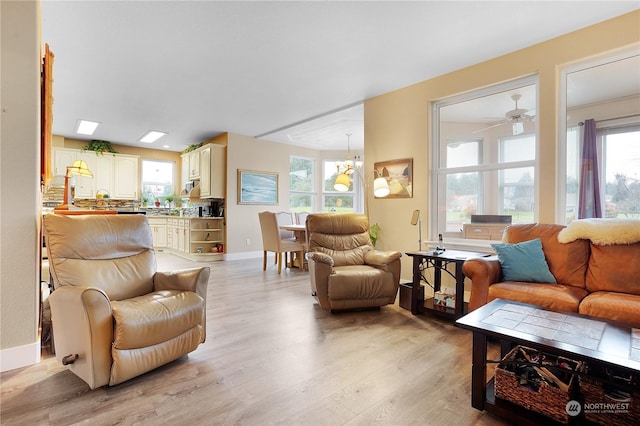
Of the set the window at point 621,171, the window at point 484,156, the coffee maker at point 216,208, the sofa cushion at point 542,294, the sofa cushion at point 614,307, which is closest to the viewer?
the sofa cushion at point 614,307

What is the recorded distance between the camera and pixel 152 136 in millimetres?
7051

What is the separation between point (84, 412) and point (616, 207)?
4.28 meters

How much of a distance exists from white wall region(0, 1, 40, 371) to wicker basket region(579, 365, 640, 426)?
331 centimetres

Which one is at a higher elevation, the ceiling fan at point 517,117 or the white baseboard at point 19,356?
the ceiling fan at point 517,117

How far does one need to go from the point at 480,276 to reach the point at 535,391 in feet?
3.60

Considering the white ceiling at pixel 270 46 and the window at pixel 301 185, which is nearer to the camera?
the white ceiling at pixel 270 46

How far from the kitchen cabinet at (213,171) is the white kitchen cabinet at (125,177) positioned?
92.0 inches

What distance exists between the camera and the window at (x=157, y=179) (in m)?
8.34

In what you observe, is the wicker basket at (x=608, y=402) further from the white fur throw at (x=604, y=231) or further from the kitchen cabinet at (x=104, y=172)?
the kitchen cabinet at (x=104, y=172)

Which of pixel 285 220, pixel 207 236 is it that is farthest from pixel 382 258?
pixel 207 236

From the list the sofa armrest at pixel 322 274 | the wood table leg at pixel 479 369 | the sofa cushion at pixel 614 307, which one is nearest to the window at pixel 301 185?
the sofa armrest at pixel 322 274

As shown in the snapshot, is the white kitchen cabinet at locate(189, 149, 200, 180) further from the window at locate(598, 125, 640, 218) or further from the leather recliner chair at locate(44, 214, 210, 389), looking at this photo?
the window at locate(598, 125, 640, 218)

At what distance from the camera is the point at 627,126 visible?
2883mm

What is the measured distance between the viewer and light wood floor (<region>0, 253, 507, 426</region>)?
1600 mm
